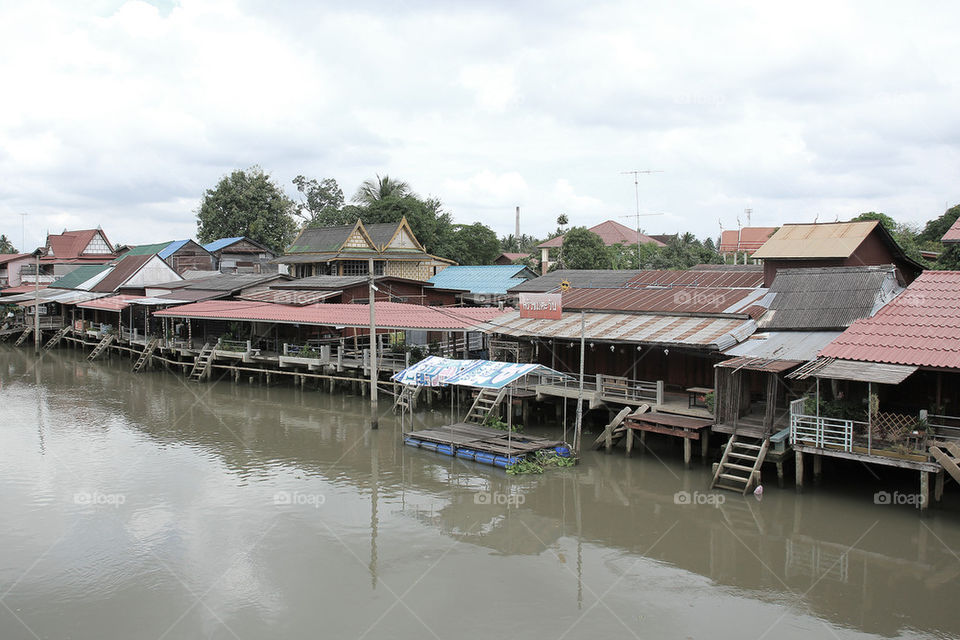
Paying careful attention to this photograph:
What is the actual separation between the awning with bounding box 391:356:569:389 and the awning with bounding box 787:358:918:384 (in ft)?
22.1

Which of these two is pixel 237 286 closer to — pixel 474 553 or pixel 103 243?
pixel 474 553

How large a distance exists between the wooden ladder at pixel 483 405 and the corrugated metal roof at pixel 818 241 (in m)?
9.64

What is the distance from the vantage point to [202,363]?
1321 inches

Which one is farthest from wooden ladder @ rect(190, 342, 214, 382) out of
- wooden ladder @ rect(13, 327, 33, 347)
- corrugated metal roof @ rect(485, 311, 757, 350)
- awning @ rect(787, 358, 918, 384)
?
awning @ rect(787, 358, 918, 384)

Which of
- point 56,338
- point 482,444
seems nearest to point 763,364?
point 482,444

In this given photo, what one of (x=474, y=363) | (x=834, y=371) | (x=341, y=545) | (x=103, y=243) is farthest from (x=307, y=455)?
(x=103, y=243)

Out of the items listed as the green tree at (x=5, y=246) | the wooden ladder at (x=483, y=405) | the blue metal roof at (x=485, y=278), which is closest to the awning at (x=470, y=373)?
the wooden ladder at (x=483, y=405)

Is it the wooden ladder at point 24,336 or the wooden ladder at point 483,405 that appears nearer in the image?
the wooden ladder at point 483,405

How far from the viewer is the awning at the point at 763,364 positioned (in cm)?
1634

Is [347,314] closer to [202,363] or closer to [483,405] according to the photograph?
[483,405]

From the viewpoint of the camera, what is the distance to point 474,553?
45.3 feet

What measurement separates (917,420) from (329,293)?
82.9 feet

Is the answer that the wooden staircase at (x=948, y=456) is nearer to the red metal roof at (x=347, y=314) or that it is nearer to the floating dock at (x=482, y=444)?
the floating dock at (x=482, y=444)

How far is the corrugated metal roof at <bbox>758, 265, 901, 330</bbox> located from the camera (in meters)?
18.4
